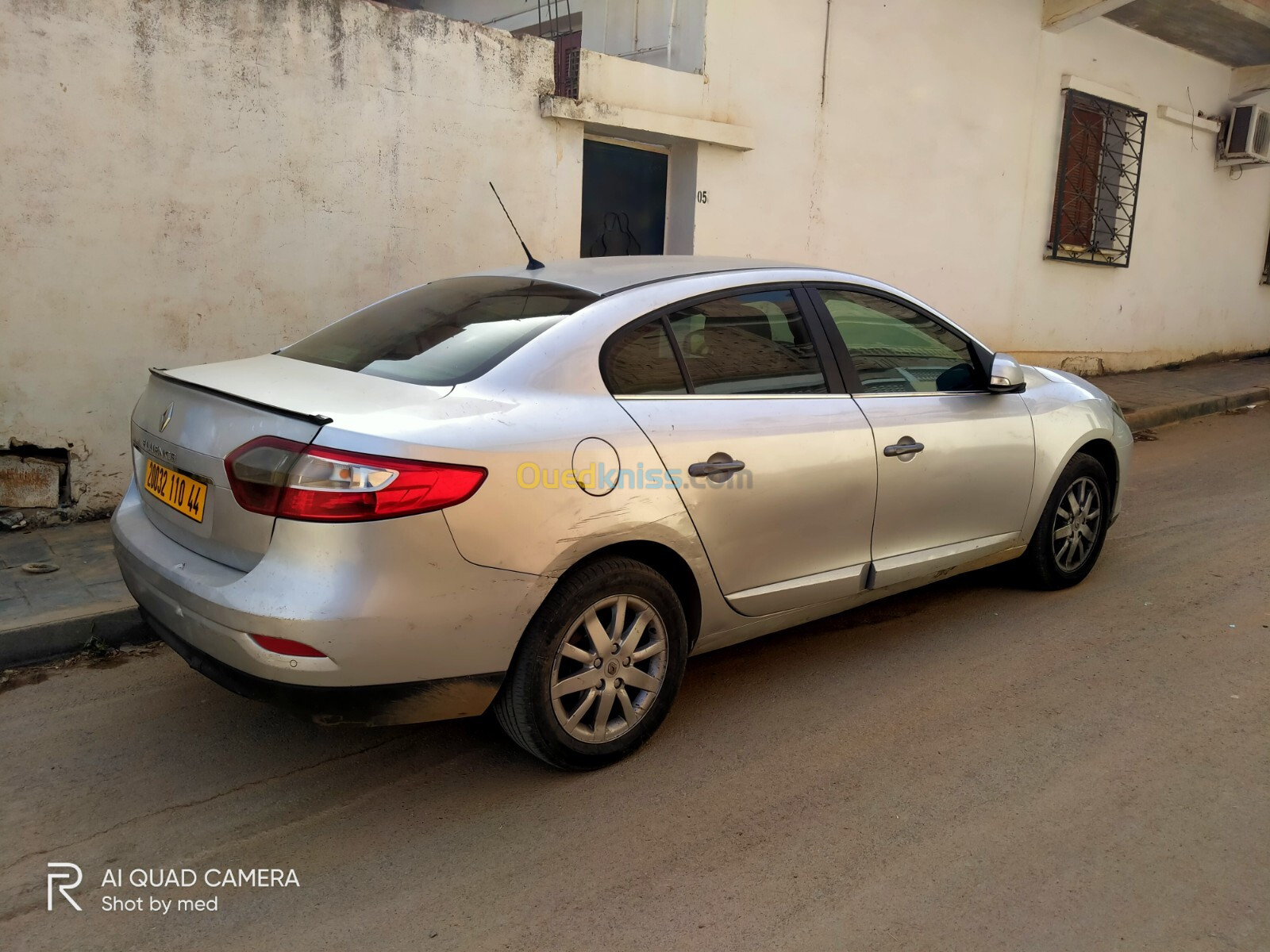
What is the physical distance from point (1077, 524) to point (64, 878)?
173 inches

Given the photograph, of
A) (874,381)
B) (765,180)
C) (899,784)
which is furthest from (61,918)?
(765,180)

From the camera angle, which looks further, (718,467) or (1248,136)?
(1248,136)

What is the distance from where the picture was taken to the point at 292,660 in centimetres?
266

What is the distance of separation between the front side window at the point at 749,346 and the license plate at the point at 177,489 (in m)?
1.58

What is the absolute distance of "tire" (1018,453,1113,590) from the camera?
4.78m

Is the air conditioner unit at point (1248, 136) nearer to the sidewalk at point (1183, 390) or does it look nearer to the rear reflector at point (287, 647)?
the sidewalk at point (1183, 390)

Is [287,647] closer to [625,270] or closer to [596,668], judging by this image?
[596,668]

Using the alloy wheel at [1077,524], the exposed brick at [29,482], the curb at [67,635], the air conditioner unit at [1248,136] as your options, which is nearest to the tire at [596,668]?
the curb at [67,635]

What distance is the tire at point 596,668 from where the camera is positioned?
298cm

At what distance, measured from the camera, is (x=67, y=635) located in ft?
13.4

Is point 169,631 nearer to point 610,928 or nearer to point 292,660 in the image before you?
point 292,660

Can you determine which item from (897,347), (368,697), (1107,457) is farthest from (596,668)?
(1107,457)

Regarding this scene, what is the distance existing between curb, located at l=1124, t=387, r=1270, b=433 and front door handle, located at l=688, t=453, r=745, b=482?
23.3 ft

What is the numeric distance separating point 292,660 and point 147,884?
2.27ft
